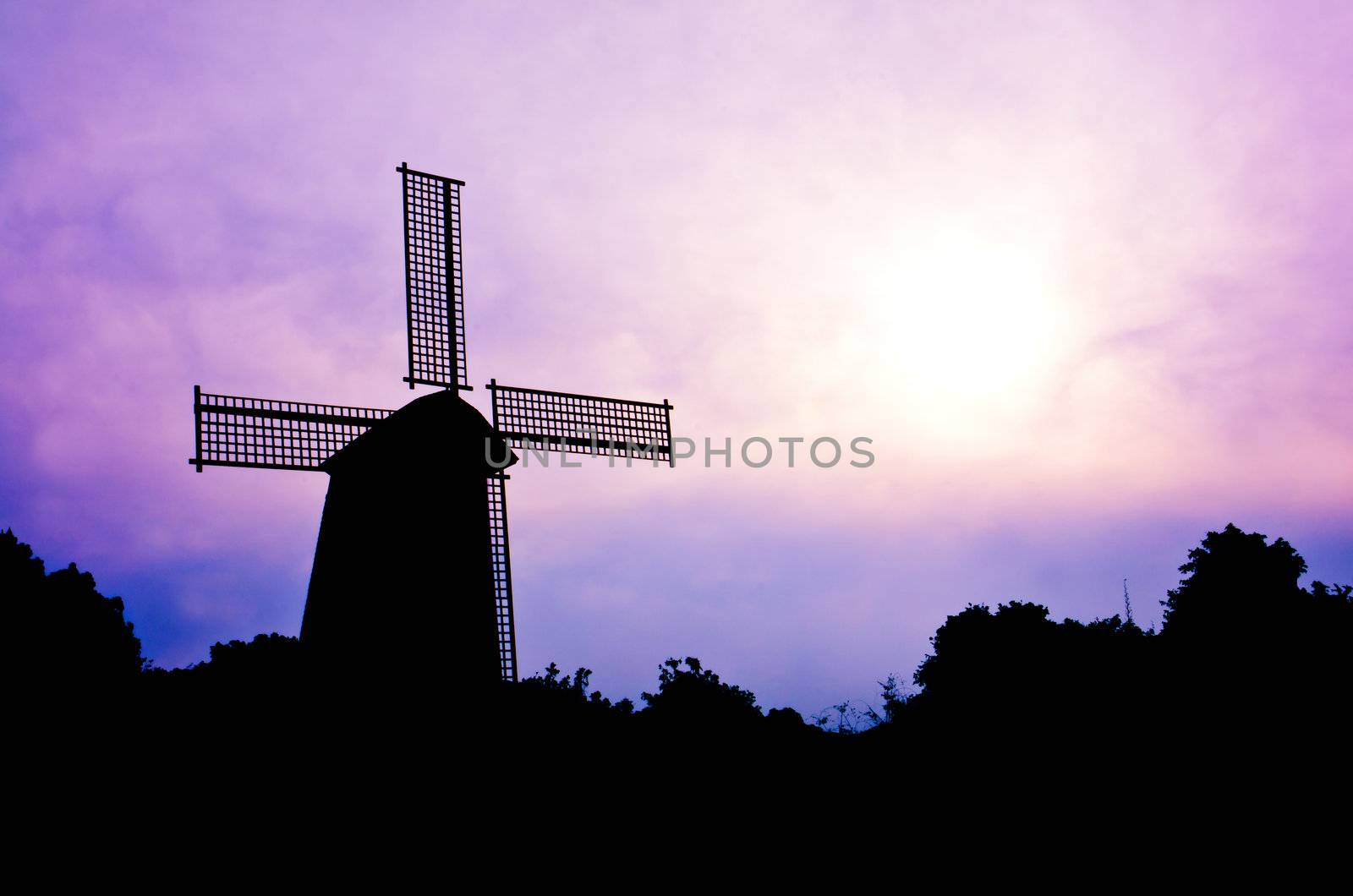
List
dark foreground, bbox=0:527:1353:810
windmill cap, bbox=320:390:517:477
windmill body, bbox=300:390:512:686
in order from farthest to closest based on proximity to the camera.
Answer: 1. windmill cap, bbox=320:390:517:477
2. windmill body, bbox=300:390:512:686
3. dark foreground, bbox=0:527:1353:810

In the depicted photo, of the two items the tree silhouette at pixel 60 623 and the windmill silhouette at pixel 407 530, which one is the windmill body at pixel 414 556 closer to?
the windmill silhouette at pixel 407 530

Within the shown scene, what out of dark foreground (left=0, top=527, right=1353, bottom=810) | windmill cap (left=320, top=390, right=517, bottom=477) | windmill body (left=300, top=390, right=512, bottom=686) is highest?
windmill cap (left=320, top=390, right=517, bottom=477)

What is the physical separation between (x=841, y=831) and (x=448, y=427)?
762 cm

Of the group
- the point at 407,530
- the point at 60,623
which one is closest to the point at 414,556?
the point at 407,530

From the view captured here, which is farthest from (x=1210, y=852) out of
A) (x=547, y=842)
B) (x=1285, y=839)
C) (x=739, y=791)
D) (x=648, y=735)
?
(x=547, y=842)

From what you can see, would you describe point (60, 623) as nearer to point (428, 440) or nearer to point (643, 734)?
point (428, 440)

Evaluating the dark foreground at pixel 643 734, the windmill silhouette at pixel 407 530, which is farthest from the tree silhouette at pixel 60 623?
the windmill silhouette at pixel 407 530

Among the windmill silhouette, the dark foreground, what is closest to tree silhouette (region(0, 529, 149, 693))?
the dark foreground

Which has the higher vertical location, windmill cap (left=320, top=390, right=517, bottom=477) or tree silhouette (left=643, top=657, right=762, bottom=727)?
windmill cap (left=320, top=390, right=517, bottom=477)

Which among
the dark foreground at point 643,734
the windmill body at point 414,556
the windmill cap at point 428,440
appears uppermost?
the windmill cap at point 428,440

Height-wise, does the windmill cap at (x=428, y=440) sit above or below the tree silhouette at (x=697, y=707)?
above

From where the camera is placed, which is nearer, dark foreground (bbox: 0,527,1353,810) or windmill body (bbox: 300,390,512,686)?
dark foreground (bbox: 0,527,1353,810)

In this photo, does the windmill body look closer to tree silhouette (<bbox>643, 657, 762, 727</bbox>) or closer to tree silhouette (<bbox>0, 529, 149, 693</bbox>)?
tree silhouette (<bbox>643, 657, 762, 727</bbox>)

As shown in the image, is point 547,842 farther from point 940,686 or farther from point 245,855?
point 940,686
